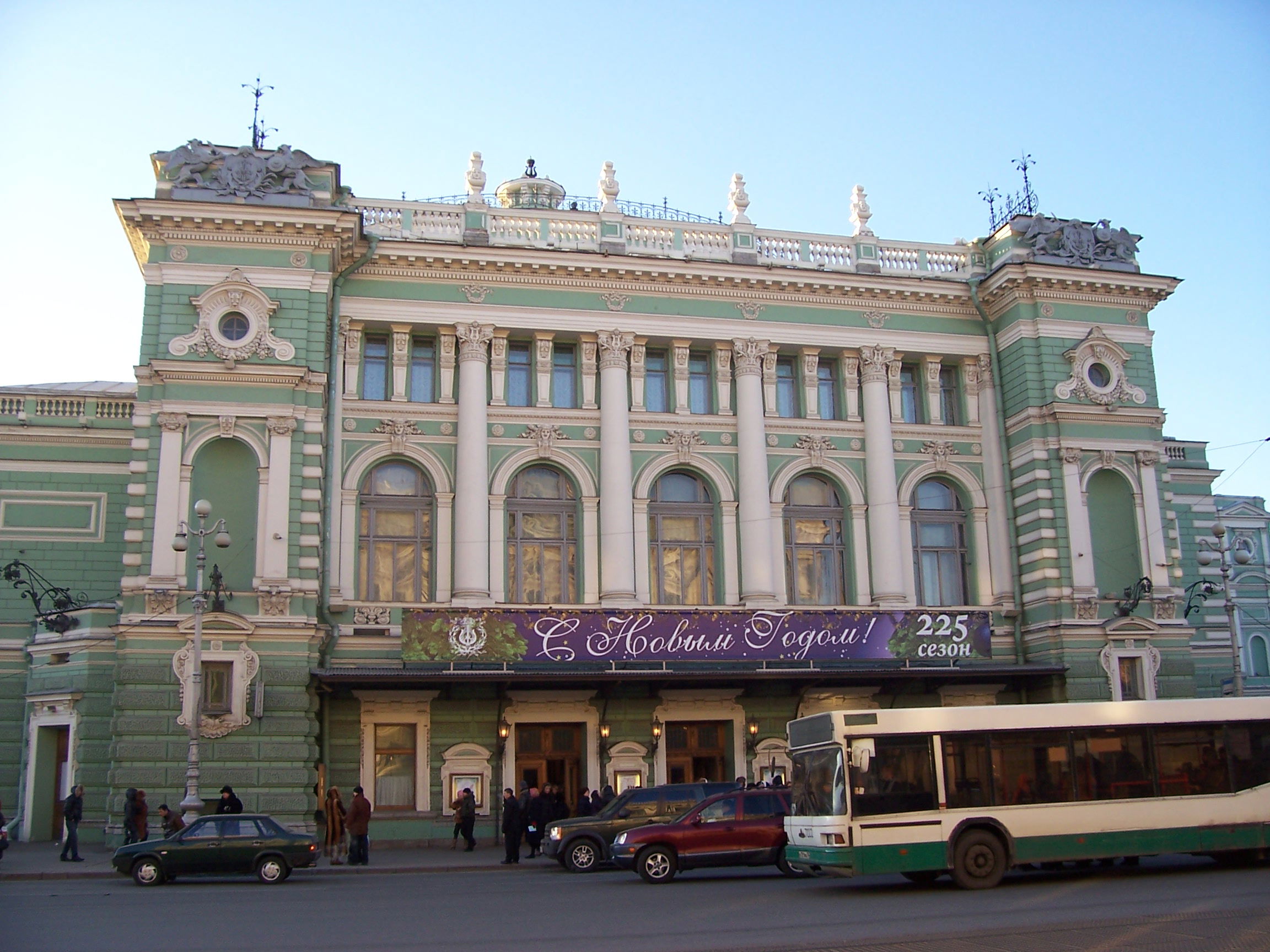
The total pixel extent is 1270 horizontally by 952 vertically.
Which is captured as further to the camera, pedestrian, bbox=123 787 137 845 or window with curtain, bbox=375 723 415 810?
window with curtain, bbox=375 723 415 810

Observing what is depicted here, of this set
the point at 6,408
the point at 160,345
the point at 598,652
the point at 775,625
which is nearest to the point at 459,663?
the point at 598,652

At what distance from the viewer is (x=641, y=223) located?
116 feet

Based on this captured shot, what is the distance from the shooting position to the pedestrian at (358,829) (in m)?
25.7

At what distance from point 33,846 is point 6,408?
12.1m

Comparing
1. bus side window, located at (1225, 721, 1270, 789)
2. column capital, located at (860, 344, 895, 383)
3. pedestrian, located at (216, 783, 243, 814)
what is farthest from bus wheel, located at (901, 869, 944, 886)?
column capital, located at (860, 344, 895, 383)

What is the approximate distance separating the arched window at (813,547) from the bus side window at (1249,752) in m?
14.8

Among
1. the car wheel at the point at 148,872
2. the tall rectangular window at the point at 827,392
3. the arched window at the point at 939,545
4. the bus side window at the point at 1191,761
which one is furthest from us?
the tall rectangular window at the point at 827,392

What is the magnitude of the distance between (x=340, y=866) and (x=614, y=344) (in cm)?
1529

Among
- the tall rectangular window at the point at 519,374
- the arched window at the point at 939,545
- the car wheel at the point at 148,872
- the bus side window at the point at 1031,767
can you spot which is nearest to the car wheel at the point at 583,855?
the car wheel at the point at 148,872

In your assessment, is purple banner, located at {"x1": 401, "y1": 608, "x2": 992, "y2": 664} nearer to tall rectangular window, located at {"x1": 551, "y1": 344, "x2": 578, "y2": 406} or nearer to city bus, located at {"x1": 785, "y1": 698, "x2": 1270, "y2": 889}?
tall rectangular window, located at {"x1": 551, "y1": 344, "x2": 578, "y2": 406}

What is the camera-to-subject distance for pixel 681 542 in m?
34.3

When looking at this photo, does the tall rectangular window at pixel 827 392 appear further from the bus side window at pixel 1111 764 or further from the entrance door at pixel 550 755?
the bus side window at pixel 1111 764

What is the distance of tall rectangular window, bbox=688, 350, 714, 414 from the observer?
3528cm

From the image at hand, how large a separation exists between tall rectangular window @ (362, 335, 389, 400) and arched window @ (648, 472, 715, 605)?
774cm
